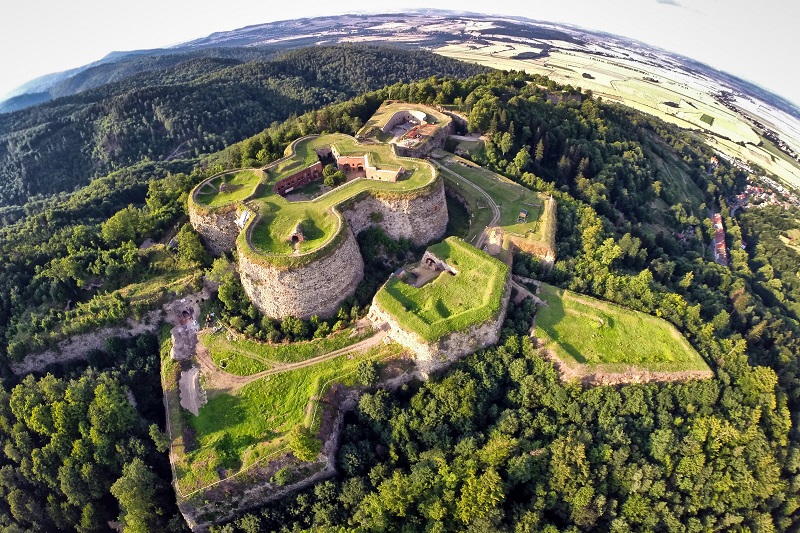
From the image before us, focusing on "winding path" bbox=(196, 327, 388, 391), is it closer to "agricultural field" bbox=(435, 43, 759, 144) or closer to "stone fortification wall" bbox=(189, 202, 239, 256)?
"stone fortification wall" bbox=(189, 202, 239, 256)

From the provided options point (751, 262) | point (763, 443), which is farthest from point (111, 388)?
point (751, 262)

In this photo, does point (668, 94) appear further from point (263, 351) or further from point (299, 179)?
point (263, 351)

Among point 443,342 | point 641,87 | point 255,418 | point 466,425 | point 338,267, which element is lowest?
point 466,425

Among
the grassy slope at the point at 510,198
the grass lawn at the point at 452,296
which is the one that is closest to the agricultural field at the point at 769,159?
the grassy slope at the point at 510,198

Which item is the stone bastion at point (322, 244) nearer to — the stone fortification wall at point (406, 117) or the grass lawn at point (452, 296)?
the grass lawn at point (452, 296)

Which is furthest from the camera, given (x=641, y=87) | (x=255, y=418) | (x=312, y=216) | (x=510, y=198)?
(x=641, y=87)

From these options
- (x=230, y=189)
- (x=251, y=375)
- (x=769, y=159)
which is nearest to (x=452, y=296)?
(x=251, y=375)

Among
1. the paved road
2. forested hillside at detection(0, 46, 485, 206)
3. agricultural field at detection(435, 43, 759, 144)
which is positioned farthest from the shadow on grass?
forested hillside at detection(0, 46, 485, 206)
